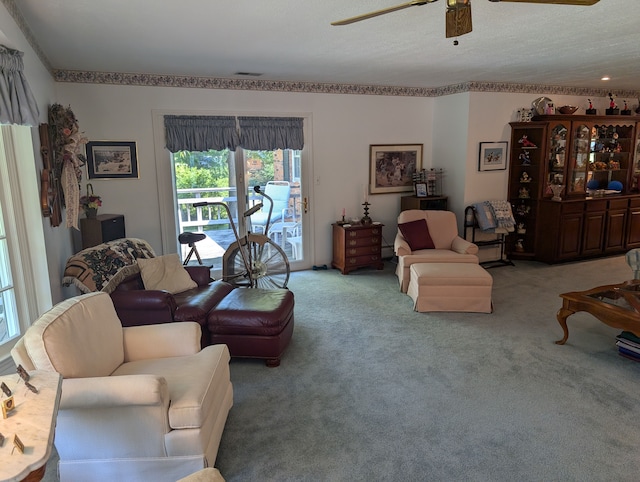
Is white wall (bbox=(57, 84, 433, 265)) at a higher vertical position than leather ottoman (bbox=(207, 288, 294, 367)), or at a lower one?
higher

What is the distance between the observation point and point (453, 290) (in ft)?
14.7

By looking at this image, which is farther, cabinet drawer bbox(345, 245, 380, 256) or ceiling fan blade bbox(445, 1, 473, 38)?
cabinet drawer bbox(345, 245, 380, 256)

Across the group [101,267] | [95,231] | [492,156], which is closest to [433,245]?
[492,156]

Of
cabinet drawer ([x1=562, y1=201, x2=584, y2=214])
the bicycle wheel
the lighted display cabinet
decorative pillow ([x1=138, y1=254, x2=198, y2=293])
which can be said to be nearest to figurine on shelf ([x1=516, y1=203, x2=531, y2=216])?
the lighted display cabinet

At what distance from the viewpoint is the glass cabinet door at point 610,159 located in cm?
682

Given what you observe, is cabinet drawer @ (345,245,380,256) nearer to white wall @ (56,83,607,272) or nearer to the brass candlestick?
the brass candlestick

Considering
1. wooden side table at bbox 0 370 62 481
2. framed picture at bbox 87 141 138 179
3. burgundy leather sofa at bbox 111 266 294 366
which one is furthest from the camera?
framed picture at bbox 87 141 138 179

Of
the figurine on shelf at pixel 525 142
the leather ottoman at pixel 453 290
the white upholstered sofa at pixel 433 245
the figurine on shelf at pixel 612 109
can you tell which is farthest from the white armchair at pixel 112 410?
the figurine on shelf at pixel 612 109

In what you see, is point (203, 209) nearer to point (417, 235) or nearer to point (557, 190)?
point (417, 235)

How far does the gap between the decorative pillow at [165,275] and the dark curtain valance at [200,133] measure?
178 cm

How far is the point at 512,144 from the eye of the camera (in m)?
6.30

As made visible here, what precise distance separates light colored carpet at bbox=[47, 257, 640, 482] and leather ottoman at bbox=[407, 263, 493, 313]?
4.9 inches

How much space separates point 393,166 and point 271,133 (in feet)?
6.23

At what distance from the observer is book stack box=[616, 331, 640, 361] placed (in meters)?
3.38
